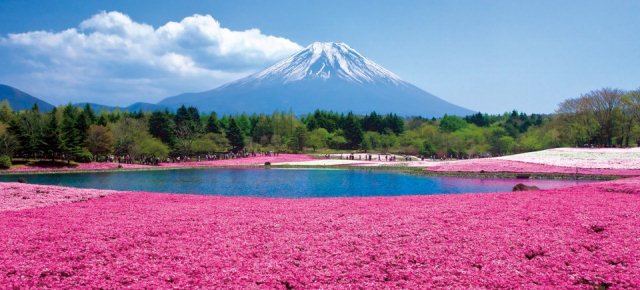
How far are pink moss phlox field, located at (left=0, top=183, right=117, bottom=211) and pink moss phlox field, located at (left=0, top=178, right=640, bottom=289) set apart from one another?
258 cm

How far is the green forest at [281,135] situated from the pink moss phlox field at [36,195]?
106ft

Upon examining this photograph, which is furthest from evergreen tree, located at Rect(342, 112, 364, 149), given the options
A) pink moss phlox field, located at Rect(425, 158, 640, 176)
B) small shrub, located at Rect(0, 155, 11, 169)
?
small shrub, located at Rect(0, 155, 11, 169)

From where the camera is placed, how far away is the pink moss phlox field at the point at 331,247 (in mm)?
9680

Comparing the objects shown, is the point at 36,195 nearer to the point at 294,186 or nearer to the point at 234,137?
the point at 294,186

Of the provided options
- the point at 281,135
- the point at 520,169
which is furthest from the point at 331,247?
the point at 281,135

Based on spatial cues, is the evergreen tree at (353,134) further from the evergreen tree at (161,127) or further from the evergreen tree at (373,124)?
the evergreen tree at (161,127)

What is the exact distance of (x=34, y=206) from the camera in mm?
20844

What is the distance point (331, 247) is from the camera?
12188 mm

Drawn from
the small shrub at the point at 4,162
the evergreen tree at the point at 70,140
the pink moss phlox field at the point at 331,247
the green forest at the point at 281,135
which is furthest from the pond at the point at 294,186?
the green forest at the point at 281,135

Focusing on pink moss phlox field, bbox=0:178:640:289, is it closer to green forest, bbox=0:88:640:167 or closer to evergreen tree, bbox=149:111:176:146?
green forest, bbox=0:88:640:167

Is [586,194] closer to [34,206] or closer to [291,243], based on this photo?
[291,243]

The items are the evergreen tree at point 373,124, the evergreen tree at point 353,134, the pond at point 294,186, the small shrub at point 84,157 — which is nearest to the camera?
the pond at point 294,186

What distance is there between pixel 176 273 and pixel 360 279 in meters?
4.34

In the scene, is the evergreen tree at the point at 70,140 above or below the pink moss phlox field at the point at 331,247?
above
